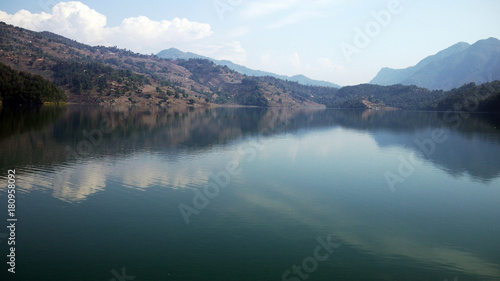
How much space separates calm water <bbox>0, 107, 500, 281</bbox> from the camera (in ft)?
59.9

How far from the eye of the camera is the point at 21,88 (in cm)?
14462

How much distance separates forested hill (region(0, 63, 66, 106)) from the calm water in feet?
396

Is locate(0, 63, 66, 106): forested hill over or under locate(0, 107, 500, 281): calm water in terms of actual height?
over

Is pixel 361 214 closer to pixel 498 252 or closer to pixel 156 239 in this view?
pixel 498 252

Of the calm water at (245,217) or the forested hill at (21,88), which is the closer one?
the calm water at (245,217)

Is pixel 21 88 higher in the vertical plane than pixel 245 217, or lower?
higher

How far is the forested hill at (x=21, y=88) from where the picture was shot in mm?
140500

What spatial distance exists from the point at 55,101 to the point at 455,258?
218415mm

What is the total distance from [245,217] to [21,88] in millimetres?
164606

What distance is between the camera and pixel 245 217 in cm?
2581

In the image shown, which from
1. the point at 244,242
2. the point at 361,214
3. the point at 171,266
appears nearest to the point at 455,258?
the point at 361,214

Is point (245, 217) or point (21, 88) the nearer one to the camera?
point (245, 217)

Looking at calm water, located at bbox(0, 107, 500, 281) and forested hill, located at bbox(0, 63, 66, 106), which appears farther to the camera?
forested hill, located at bbox(0, 63, 66, 106)

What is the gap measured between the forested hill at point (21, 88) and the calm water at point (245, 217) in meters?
121
